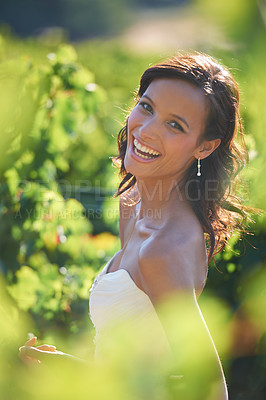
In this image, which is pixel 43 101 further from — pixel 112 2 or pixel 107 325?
pixel 112 2

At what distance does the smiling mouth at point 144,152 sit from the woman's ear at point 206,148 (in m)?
0.11

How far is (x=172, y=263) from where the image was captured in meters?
1.16

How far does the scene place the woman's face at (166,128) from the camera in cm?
128

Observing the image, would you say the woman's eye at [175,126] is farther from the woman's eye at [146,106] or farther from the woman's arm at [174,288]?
the woman's arm at [174,288]

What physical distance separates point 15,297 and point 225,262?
112 centimetres

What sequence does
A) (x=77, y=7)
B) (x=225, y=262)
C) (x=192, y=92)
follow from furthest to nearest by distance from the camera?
(x=77, y=7)
(x=225, y=262)
(x=192, y=92)

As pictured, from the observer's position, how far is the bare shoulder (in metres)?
1.14

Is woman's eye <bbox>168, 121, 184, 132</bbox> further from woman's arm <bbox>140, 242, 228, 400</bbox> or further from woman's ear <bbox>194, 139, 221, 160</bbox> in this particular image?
woman's arm <bbox>140, 242, 228, 400</bbox>

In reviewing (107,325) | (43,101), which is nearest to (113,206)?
(43,101)

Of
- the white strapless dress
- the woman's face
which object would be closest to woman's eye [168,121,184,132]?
the woman's face

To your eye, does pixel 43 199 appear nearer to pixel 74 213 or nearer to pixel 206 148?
pixel 74 213

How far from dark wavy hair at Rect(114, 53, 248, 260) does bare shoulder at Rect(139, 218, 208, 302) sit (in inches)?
6.4

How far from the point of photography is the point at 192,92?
128 centimetres

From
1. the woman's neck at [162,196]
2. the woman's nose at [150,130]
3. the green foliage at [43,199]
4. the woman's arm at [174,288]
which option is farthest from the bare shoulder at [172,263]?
the green foliage at [43,199]
